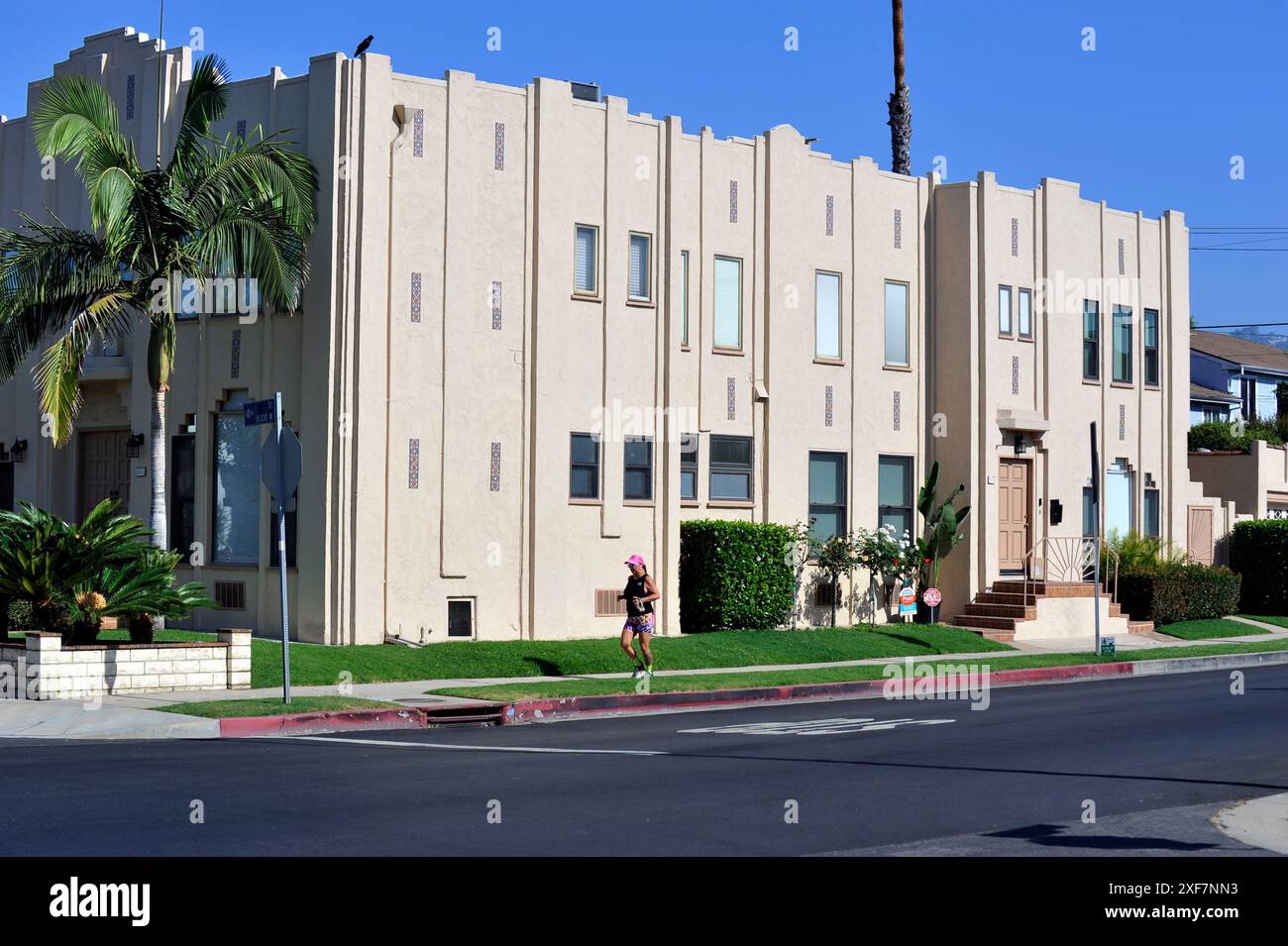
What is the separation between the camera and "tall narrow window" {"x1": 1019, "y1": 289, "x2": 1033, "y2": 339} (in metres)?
31.3

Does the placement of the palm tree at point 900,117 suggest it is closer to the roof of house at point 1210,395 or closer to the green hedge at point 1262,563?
the green hedge at point 1262,563

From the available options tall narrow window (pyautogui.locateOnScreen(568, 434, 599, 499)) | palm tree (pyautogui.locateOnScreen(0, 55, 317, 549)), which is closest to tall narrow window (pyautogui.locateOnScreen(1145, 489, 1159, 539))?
tall narrow window (pyautogui.locateOnScreen(568, 434, 599, 499))

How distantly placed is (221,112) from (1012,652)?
48.7 ft

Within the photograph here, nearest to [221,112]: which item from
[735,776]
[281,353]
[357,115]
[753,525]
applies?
[357,115]

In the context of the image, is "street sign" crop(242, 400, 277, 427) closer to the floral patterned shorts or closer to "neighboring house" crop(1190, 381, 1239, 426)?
the floral patterned shorts

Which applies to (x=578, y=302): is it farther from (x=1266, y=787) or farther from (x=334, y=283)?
(x=1266, y=787)

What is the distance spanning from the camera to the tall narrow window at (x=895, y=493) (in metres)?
29.6

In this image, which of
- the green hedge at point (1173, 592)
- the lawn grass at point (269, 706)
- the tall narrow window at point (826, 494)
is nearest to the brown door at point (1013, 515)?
the green hedge at point (1173, 592)

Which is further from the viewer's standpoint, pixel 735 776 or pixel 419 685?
pixel 419 685

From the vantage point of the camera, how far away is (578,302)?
25219 mm

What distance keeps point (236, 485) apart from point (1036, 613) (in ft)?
46.4

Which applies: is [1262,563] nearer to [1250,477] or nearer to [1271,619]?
[1271,619]

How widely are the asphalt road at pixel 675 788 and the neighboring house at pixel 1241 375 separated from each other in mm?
43388

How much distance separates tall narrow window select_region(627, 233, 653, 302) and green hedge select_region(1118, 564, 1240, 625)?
11.9 meters
